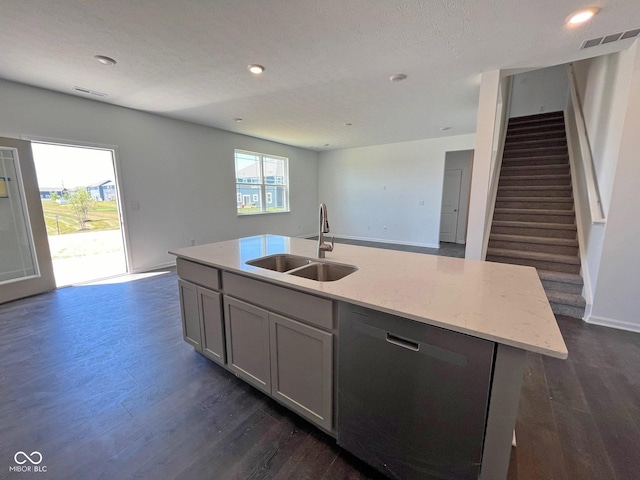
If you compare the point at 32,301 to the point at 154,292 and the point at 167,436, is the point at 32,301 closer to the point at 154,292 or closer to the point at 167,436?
the point at 154,292

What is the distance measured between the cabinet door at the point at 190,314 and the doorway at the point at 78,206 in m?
2.93

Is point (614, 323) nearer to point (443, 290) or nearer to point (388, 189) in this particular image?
point (443, 290)

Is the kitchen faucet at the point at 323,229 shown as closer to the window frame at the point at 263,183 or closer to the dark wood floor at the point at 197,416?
the dark wood floor at the point at 197,416

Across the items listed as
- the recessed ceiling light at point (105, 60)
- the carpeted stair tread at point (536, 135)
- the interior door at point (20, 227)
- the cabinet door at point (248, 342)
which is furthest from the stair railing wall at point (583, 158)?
the interior door at point (20, 227)

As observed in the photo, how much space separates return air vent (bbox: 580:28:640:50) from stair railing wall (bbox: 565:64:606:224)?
1.40m

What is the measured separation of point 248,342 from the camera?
5.51ft

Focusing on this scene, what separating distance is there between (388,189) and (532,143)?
300 centimetres

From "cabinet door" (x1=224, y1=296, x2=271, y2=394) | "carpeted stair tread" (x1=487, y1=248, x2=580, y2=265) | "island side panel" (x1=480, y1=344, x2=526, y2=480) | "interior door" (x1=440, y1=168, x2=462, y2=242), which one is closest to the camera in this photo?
"island side panel" (x1=480, y1=344, x2=526, y2=480)

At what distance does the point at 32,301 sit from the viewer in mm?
3219

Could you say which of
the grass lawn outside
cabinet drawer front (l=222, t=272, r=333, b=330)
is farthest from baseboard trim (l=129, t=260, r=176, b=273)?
cabinet drawer front (l=222, t=272, r=333, b=330)

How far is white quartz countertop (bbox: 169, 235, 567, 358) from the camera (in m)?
0.89

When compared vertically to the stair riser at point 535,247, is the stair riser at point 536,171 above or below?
above

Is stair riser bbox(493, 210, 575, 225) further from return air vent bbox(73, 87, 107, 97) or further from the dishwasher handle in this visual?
return air vent bbox(73, 87, 107, 97)

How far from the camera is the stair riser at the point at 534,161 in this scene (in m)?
4.34
